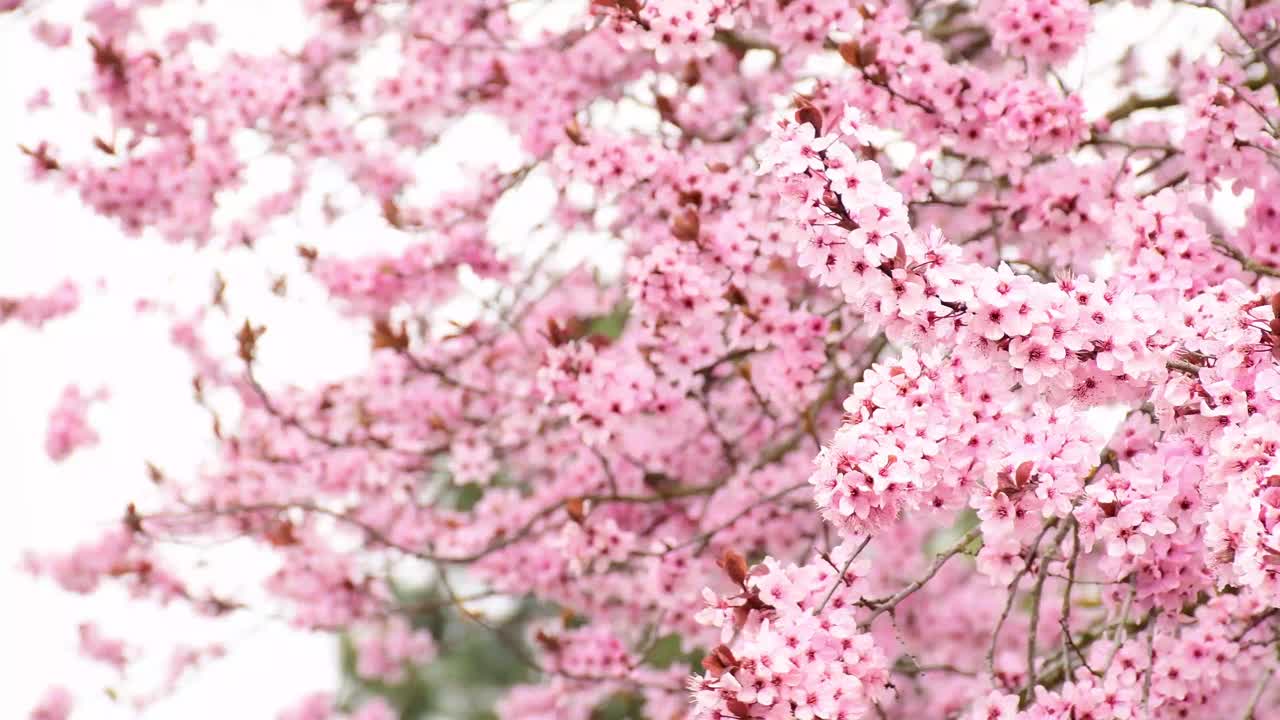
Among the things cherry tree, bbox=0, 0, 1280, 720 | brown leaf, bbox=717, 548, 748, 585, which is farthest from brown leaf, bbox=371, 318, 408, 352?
brown leaf, bbox=717, 548, 748, 585

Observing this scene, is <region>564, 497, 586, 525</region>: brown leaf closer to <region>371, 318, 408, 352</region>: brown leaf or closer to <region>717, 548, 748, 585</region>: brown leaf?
<region>371, 318, 408, 352</region>: brown leaf

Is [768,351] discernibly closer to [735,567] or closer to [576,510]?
[576,510]

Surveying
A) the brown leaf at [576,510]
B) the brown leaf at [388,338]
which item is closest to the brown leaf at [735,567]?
the brown leaf at [576,510]

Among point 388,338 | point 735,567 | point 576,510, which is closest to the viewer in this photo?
point 735,567

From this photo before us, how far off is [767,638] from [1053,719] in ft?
3.07

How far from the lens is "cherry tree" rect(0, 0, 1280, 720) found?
277 cm

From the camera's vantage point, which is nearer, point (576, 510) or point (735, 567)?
point (735, 567)

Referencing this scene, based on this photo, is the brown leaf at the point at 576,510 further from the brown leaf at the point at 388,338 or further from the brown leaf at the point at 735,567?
the brown leaf at the point at 735,567

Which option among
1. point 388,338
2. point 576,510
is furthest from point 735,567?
point 388,338

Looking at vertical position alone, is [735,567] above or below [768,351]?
below

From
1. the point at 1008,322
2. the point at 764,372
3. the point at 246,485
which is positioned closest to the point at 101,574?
the point at 246,485

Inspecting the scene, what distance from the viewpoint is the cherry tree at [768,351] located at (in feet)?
9.09

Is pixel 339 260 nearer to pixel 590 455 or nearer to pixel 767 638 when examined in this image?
pixel 590 455

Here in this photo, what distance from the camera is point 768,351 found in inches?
185
